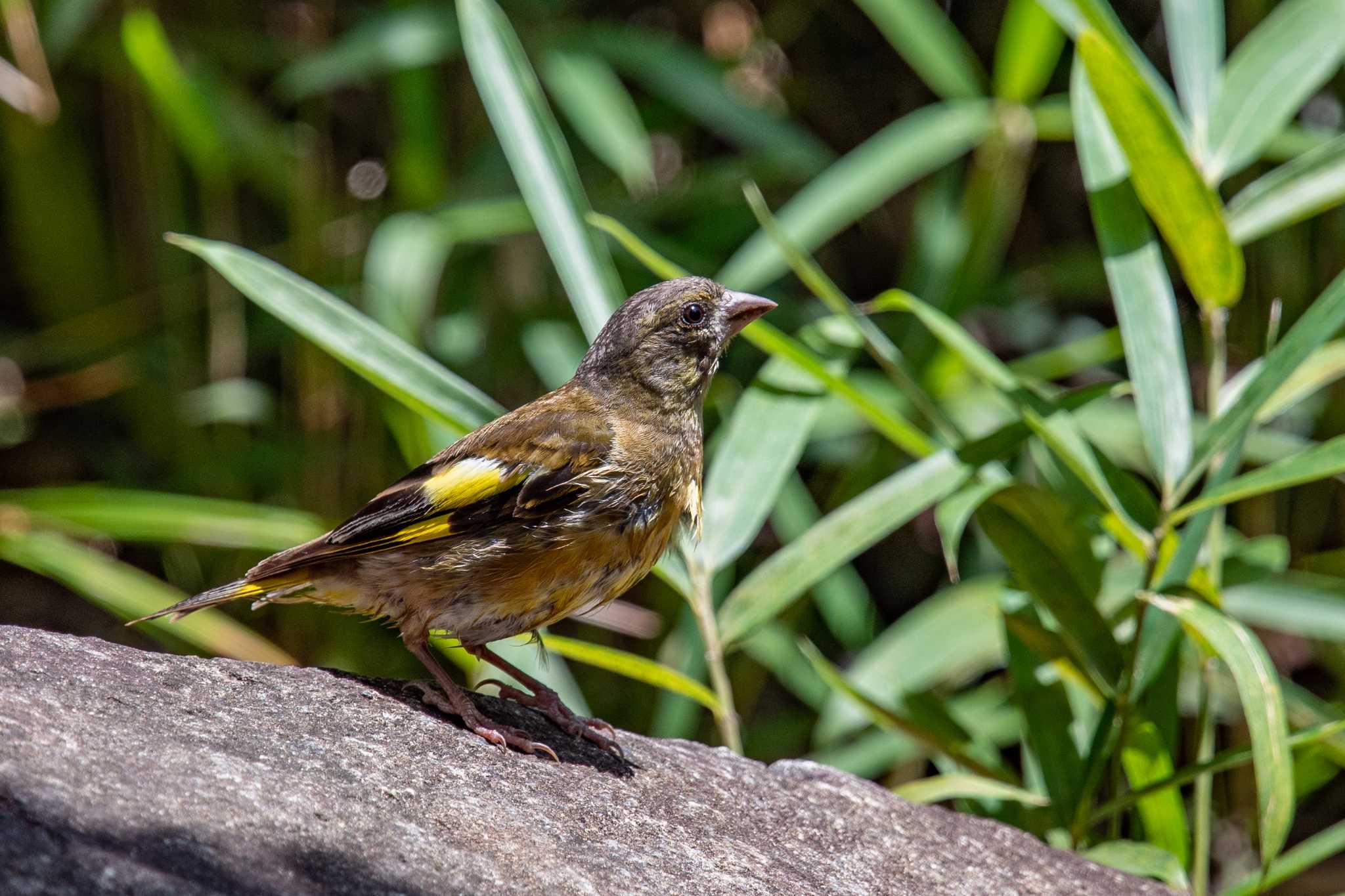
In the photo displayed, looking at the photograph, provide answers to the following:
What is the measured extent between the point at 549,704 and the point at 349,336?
1072 millimetres

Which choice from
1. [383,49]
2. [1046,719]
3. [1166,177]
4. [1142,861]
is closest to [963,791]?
[1046,719]

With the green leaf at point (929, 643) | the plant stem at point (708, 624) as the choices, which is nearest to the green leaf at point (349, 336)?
the plant stem at point (708, 624)

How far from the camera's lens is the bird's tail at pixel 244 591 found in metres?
3.20

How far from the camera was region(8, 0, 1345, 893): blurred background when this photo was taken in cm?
515

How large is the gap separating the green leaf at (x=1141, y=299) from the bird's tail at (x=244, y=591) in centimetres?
200

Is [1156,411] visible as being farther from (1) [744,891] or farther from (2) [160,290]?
(2) [160,290]

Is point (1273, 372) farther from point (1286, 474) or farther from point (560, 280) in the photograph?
point (560, 280)

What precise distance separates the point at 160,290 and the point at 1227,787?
181 inches

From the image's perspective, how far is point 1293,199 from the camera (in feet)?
13.1

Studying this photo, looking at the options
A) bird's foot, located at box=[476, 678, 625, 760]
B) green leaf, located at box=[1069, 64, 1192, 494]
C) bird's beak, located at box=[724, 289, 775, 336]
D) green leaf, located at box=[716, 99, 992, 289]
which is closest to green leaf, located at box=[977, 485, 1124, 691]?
green leaf, located at box=[1069, 64, 1192, 494]

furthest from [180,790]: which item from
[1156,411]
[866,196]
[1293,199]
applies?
[866,196]

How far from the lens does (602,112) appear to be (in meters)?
5.48

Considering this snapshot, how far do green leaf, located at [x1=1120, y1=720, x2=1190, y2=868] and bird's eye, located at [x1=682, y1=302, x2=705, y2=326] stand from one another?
58.3 inches

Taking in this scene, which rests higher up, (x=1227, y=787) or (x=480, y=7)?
(x=480, y=7)
